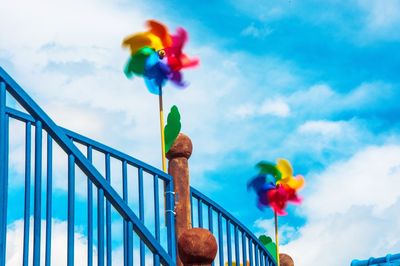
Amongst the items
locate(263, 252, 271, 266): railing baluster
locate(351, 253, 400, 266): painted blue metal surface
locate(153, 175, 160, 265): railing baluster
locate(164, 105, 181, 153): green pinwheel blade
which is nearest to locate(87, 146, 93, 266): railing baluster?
locate(153, 175, 160, 265): railing baluster

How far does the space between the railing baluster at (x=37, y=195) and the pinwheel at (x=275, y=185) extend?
3.78 metres

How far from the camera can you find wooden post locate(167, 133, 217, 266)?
14.5 feet

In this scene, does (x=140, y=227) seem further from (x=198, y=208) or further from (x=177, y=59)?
(x=177, y=59)

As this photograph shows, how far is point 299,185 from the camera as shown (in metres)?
7.91

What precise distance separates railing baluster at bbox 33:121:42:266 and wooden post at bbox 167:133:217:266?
2.80 feet

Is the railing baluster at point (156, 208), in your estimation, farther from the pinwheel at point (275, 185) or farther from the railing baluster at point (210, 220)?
the pinwheel at point (275, 185)

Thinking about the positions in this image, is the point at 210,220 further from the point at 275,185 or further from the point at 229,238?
the point at 275,185

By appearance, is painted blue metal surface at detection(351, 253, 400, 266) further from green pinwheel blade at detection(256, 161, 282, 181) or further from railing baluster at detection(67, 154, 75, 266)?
railing baluster at detection(67, 154, 75, 266)

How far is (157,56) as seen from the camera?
21.5 feet

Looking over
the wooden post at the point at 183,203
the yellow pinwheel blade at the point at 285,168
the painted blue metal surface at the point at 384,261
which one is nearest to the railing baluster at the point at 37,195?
the wooden post at the point at 183,203

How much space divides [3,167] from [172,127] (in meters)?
2.51

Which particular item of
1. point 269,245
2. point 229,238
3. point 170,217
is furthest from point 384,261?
point 170,217

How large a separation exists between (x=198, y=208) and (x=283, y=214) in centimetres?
190

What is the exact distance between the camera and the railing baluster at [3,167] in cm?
370
